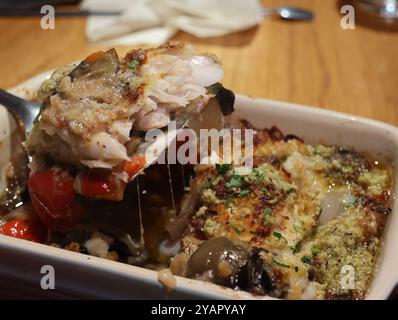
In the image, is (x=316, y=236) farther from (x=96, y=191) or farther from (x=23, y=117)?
(x=23, y=117)

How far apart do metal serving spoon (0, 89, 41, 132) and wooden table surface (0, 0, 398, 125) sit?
2.76 feet

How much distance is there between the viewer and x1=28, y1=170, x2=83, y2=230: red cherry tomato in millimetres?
1327

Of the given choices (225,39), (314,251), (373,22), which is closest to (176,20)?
(225,39)

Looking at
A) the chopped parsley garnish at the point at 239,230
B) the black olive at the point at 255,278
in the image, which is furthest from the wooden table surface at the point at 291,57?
the black olive at the point at 255,278

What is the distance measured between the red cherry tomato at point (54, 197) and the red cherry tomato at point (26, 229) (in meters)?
0.04

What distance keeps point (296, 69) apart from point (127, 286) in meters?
1.60

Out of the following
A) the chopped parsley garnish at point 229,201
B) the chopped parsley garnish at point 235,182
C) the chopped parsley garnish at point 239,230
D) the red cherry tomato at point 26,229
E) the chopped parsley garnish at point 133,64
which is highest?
the chopped parsley garnish at point 133,64

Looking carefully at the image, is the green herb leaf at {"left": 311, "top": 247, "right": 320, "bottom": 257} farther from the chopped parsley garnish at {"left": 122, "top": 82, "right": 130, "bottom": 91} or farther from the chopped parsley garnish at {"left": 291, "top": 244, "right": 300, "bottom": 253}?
the chopped parsley garnish at {"left": 122, "top": 82, "right": 130, "bottom": 91}

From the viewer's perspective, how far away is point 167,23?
262 centimetres

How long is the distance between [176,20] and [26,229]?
1559mm

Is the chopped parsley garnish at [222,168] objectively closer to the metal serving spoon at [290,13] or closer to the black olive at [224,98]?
the black olive at [224,98]

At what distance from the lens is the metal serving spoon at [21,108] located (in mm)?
1532

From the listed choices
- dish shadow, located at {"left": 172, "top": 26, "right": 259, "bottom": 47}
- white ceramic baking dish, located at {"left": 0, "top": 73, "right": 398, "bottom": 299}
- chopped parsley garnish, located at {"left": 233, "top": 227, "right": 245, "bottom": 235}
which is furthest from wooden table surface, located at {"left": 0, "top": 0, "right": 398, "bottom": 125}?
chopped parsley garnish, located at {"left": 233, "top": 227, "right": 245, "bottom": 235}

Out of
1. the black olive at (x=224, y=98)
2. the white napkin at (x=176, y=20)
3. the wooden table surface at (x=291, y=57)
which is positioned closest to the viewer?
the black olive at (x=224, y=98)
